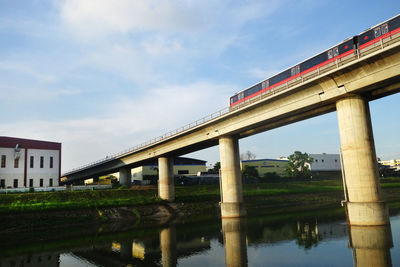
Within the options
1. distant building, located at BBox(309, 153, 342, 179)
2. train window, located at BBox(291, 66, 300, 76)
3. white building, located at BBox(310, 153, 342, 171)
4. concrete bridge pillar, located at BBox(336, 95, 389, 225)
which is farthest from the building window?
white building, located at BBox(310, 153, 342, 171)

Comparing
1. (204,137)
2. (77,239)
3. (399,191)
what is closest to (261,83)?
(204,137)

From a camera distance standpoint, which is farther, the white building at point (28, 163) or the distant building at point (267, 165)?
the distant building at point (267, 165)

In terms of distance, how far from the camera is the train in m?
30.4

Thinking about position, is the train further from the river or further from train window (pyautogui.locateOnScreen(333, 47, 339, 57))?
the river

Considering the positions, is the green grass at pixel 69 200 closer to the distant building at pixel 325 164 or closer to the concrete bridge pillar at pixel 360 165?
the concrete bridge pillar at pixel 360 165

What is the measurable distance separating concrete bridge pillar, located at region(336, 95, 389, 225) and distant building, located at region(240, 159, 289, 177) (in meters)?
80.6

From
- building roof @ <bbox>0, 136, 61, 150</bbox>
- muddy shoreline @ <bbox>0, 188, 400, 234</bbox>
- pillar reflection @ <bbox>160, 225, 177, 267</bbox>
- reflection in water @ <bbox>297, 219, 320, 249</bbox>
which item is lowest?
pillar reflection @ <bbox>160, 225, 177, 267</bbox>

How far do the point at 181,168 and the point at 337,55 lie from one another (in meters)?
74.8

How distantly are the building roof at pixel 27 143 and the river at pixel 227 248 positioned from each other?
36958 millimetres

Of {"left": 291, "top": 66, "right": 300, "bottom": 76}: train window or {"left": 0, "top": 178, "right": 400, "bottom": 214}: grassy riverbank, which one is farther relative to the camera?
{"left": 0, "top": 178, "right": 400, "bottom": 214}: grassy riverbank

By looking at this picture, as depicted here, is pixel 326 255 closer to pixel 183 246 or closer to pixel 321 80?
pixel 183 246

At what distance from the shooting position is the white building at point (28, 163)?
67188 millimetres

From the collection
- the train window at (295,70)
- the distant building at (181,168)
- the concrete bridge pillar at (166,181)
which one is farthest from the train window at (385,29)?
the distant building at (181,168)

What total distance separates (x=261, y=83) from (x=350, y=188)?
2128 centimetres
